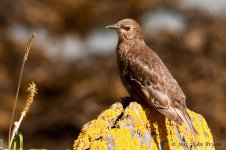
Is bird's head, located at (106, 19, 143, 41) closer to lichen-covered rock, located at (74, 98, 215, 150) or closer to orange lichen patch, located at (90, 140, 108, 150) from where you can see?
lichen-covered rock, located at (74, 98, 215, 150)

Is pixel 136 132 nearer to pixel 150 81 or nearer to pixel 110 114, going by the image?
pixel 110 114

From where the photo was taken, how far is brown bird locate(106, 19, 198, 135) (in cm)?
795

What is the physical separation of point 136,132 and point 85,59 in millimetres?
11954

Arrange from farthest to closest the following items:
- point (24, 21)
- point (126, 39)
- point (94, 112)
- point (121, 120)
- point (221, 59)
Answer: point (24, 21), point (221, 59), point (94, 112), point (126, 39), point (121, 120)

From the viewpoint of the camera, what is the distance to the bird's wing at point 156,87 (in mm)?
7863

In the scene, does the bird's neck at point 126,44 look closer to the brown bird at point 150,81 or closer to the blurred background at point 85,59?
the brown bird at point 150,81

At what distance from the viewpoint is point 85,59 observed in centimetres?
1908

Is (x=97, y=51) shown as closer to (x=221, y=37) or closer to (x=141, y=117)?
(x=221, y=37)

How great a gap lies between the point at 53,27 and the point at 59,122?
3611 millimetres

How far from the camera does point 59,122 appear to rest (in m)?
17.1

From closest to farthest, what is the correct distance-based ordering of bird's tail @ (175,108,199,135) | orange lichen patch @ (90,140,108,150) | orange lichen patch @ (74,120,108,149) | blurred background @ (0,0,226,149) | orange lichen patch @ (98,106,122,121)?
1. orange lichen patch @ (90,140,108,150)
2. orange lichen patch @ (74,120,108,149)
3. orange lichen patch @ (98,106,122,121)
4. bird's tail @ (175,108,199,135)
5. blurred background @ (0,0,226,149)

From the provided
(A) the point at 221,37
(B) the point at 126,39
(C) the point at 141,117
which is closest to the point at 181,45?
(A) the point at 221,37

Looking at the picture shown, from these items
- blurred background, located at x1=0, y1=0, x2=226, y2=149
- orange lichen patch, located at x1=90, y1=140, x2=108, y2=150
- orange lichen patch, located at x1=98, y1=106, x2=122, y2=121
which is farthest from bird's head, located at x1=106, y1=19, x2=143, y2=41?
blurred background, located at x1=0, y1=0, x2=226, y2=149

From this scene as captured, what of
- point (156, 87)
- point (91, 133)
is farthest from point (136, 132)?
point (156, 87)
